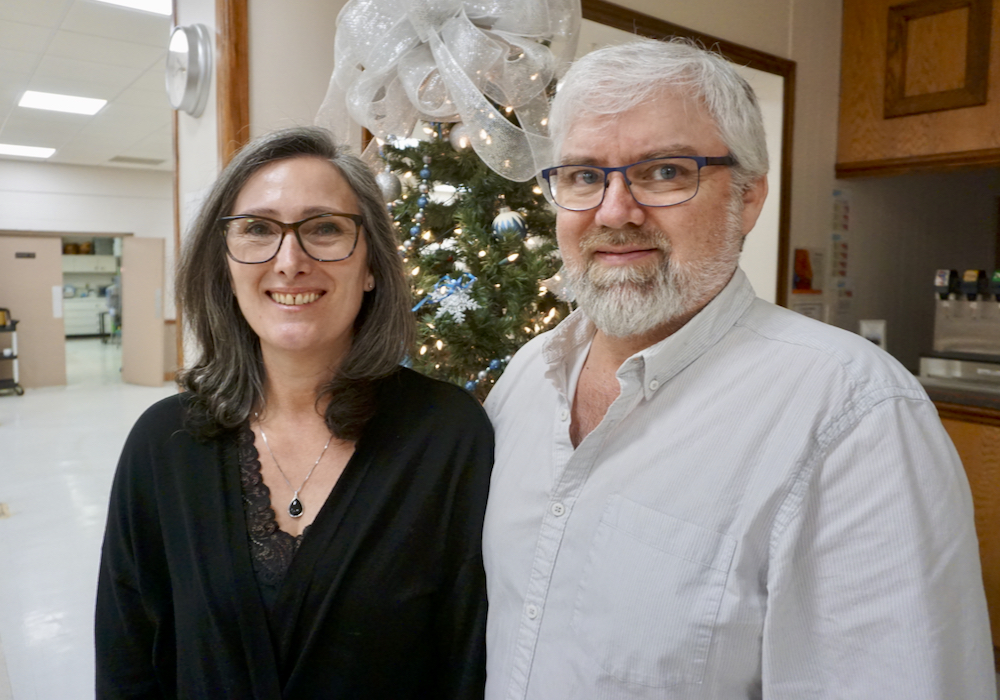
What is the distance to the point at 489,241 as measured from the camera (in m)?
1.98

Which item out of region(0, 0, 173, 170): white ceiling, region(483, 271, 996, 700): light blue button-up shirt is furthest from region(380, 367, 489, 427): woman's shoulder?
region(0, 0, 173, 170): white ceiling

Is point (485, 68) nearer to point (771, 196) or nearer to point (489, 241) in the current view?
point (489, 241)

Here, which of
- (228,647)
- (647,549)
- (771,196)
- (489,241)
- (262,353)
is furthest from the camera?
(771,196)

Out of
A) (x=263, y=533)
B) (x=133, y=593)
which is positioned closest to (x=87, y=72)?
(x=133, y=593)

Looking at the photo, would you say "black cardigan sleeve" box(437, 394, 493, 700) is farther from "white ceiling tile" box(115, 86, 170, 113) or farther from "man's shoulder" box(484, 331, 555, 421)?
"white ceiling tile" box(115, 86, 170, 113)

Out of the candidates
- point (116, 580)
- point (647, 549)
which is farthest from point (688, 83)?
point (116, 580)

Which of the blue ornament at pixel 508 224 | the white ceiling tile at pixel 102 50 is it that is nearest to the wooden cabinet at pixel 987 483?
the blue ornament at pixel 508 224

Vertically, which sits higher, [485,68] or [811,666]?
[485,68]

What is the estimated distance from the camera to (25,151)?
32.1 ft

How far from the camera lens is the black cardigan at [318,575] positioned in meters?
1.03

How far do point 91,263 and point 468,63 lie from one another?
701 inches

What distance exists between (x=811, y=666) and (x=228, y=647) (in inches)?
31.5

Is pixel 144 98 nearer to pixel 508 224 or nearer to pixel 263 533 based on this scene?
pixel 508 224

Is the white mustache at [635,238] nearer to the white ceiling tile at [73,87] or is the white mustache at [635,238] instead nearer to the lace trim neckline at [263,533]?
the lace trim neckline at [263,533]
